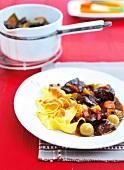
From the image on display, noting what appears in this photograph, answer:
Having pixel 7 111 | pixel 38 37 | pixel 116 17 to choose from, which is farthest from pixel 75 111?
pixel 116 17

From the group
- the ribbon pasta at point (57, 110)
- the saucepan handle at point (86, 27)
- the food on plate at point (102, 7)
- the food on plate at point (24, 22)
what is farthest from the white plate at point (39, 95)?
the food on plate at point (102, 7)

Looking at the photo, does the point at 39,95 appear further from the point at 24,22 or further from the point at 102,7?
the point at 102,7

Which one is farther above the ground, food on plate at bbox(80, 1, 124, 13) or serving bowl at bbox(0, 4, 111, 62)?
serving bowl at bbox(0, 4, 111, 62)

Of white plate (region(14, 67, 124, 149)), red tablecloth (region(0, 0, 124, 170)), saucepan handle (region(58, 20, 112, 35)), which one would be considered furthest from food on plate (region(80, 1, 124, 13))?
white plate (region(14, 67, 124, 149))

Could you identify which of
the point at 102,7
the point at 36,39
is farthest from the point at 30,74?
the point at 102,7

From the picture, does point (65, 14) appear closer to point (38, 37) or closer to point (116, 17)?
point (116, 17)

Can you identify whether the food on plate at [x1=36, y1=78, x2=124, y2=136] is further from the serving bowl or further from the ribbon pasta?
the serving bowl
